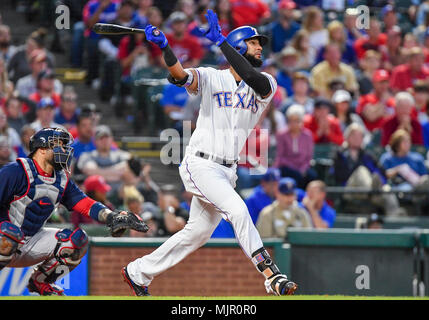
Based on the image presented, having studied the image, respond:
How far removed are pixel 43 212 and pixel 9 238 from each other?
1.15 ft

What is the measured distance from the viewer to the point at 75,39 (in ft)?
40.4

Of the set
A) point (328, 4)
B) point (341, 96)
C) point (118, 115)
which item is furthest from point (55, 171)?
point (328, 4)

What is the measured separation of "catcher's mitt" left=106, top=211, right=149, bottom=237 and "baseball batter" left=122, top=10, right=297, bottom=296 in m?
0.24

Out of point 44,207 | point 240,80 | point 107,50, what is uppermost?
point 107,50

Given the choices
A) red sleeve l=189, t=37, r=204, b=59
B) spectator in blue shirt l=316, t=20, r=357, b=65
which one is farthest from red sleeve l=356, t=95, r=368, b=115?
red sleeve l=189, t=37, r=204, b=59

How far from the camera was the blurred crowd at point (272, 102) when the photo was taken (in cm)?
1002

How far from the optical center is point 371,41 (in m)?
13.9

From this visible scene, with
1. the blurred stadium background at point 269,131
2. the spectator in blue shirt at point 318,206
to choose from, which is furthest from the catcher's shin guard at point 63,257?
the spectator in blue shirt at point 318,206

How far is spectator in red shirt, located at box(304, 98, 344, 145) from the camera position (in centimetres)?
1151

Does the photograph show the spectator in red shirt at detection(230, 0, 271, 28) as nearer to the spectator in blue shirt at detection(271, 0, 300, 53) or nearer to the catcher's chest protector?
the spectator in blue shirt at detection(271, 0, 300, 53)

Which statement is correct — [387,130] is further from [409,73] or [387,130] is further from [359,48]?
[359,48]

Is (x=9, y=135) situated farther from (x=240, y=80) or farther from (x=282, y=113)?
(x=240, y=80)

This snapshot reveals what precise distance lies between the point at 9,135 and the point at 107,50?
2.39m

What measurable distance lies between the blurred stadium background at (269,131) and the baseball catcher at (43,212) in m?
1.26
